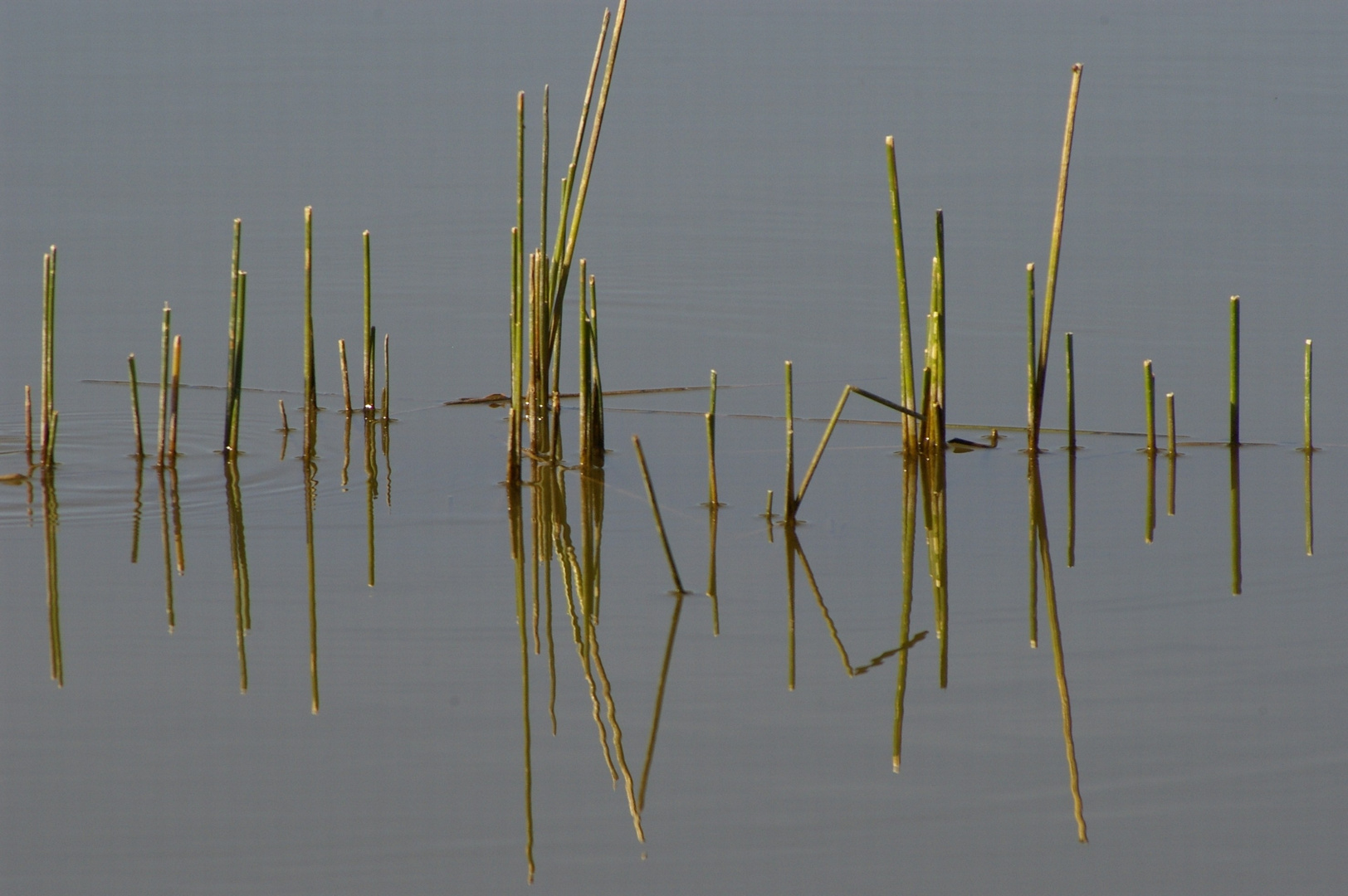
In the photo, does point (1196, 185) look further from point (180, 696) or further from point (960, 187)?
point (180, 696)

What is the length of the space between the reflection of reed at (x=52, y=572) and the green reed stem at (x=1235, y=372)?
499 centimetres

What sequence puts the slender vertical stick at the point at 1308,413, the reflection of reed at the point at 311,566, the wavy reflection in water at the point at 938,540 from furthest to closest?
1. the slender vertical stick at the point at 1308,413
2. the wavy reflection in water at the point at 938,540
3. the reflection of reed at the point at 311,566

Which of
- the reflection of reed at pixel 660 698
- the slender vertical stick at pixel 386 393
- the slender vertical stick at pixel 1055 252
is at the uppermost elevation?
the slender vertical stick at pixel 1055 252

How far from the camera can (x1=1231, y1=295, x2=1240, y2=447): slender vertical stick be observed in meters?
7.73

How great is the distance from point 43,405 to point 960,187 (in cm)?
866

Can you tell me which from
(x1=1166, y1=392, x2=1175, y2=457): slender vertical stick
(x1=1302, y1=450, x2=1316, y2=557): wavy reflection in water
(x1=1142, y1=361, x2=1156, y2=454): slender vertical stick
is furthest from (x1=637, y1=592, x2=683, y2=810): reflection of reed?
(x1=1166, y1=392, x2=1175, y2=457): slender vertical stick

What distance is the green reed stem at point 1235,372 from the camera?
25.3 ft

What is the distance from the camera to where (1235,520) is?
731 centimetres

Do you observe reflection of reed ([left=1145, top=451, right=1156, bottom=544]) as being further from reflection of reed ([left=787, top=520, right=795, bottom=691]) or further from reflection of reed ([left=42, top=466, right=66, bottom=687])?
reflection of reed ([left=42, top=466, right=66, bottom=687])

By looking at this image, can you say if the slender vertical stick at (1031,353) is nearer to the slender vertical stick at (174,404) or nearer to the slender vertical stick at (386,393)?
the slender vertical stick at (386,393)

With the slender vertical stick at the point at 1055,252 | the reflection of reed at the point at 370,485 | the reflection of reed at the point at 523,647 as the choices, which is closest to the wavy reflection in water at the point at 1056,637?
the slender vertical stick at the point at 1055,252

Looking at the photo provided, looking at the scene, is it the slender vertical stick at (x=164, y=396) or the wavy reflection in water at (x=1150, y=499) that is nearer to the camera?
the wavy reflection in water at (x=1150, y=499)

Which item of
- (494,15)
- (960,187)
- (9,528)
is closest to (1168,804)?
(9,528)

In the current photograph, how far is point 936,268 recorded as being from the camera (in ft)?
24.7
